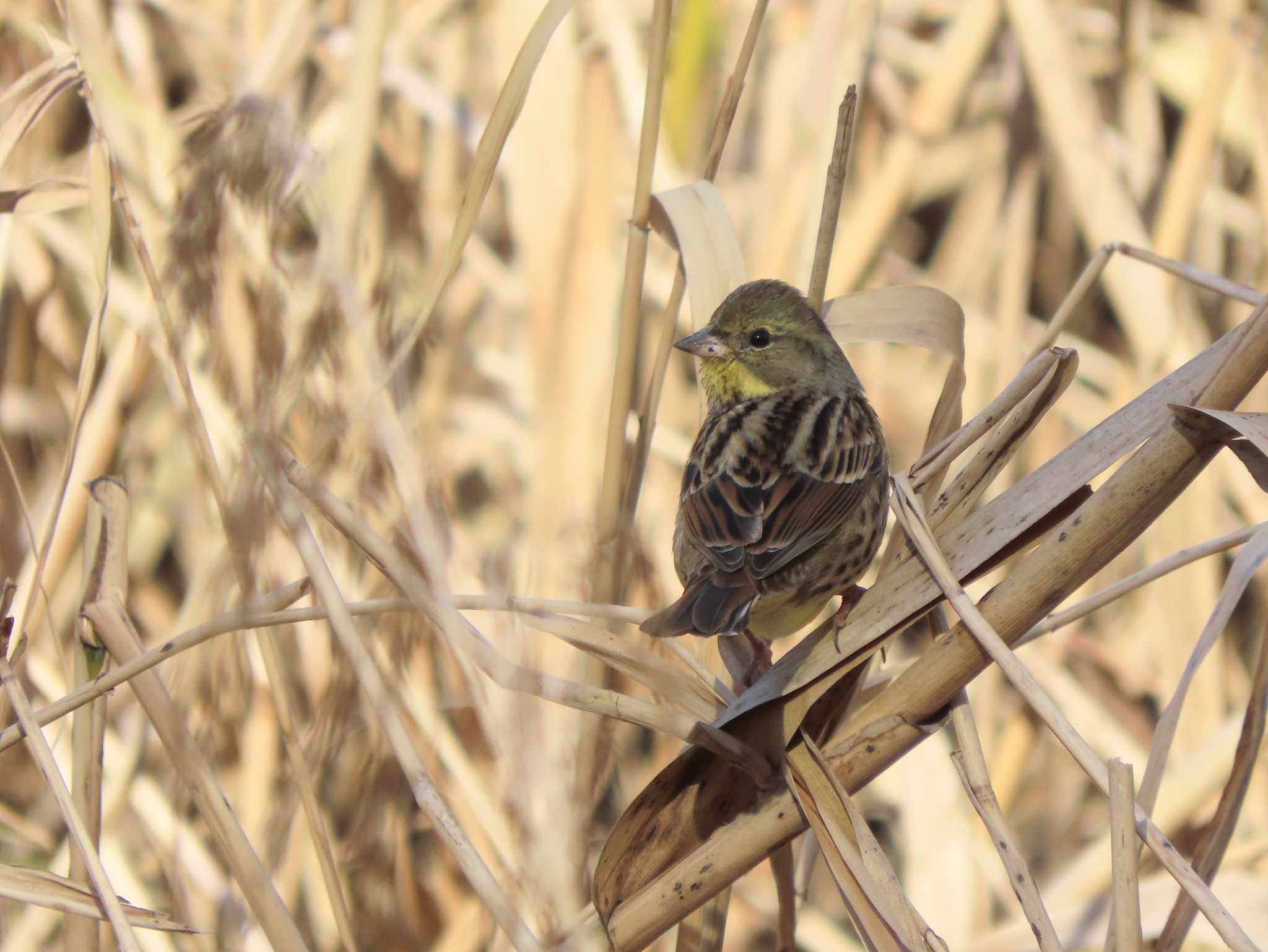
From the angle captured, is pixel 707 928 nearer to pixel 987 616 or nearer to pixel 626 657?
pixel 626 657

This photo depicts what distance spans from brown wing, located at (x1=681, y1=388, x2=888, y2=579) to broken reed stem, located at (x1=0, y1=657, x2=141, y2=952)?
1.03 metres

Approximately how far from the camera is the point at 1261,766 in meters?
3.12

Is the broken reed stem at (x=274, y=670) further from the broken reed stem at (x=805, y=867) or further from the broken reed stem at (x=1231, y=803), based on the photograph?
the broken reed stem at (x=1231, y=803)

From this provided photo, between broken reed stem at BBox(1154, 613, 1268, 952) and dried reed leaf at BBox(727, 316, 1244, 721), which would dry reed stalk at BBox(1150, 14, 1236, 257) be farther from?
dried reed leaf at BBox(727, 316, 1244, 721)

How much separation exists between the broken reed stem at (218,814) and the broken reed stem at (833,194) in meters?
1.06

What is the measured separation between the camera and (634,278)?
1866 mm

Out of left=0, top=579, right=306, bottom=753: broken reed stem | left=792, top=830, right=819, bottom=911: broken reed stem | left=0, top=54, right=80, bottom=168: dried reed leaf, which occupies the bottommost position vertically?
left=792, top=830, right=819, bottom=911: broken reed stem

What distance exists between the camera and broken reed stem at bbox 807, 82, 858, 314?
1684 mm

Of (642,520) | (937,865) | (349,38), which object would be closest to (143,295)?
(349,38)

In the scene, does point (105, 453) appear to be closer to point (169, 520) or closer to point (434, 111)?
point (169, 520)

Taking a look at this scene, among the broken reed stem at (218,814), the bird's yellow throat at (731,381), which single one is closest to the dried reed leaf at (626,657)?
the broken reed stem at (218,814)

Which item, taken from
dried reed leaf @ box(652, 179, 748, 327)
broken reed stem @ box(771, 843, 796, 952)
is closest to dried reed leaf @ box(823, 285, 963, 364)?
dried reed leaf @ box(652, 179, 748, 327)

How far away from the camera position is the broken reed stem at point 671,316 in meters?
1.81

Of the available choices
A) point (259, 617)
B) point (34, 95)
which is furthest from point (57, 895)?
point (34, 95)
